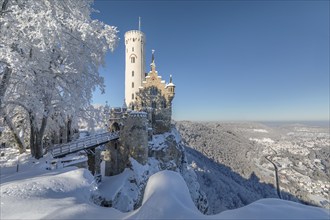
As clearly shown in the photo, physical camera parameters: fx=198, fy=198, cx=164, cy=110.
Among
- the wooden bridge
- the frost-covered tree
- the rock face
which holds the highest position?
the frost-covered tree

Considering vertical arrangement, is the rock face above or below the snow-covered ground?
below

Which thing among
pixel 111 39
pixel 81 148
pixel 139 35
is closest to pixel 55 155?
pixel 81 148

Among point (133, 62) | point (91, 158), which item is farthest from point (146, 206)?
point (133, 62)

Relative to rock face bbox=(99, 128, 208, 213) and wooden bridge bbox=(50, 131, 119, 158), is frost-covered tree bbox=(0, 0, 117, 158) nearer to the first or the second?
wooden bridge bbox=(50, 131, 119, 158)

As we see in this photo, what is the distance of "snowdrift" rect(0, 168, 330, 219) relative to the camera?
368cm

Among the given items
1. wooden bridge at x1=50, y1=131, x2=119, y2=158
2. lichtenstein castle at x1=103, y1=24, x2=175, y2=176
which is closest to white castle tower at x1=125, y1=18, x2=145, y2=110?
lichtenstein castle at x1=103, y1=24, x2=175, y2=176

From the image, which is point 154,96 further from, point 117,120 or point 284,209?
point 284,209

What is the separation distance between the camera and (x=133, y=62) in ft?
130

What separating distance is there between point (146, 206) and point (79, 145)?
1713cm

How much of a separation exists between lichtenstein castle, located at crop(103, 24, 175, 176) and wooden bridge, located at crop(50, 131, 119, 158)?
7.42ft

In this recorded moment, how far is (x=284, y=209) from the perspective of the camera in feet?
12.5

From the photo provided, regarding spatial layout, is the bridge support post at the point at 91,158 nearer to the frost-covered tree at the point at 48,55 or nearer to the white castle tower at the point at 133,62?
the frost-covered tree at the point at 48,55

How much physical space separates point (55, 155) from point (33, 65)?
7.79m

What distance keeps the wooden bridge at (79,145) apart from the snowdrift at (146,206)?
8.70 metres
